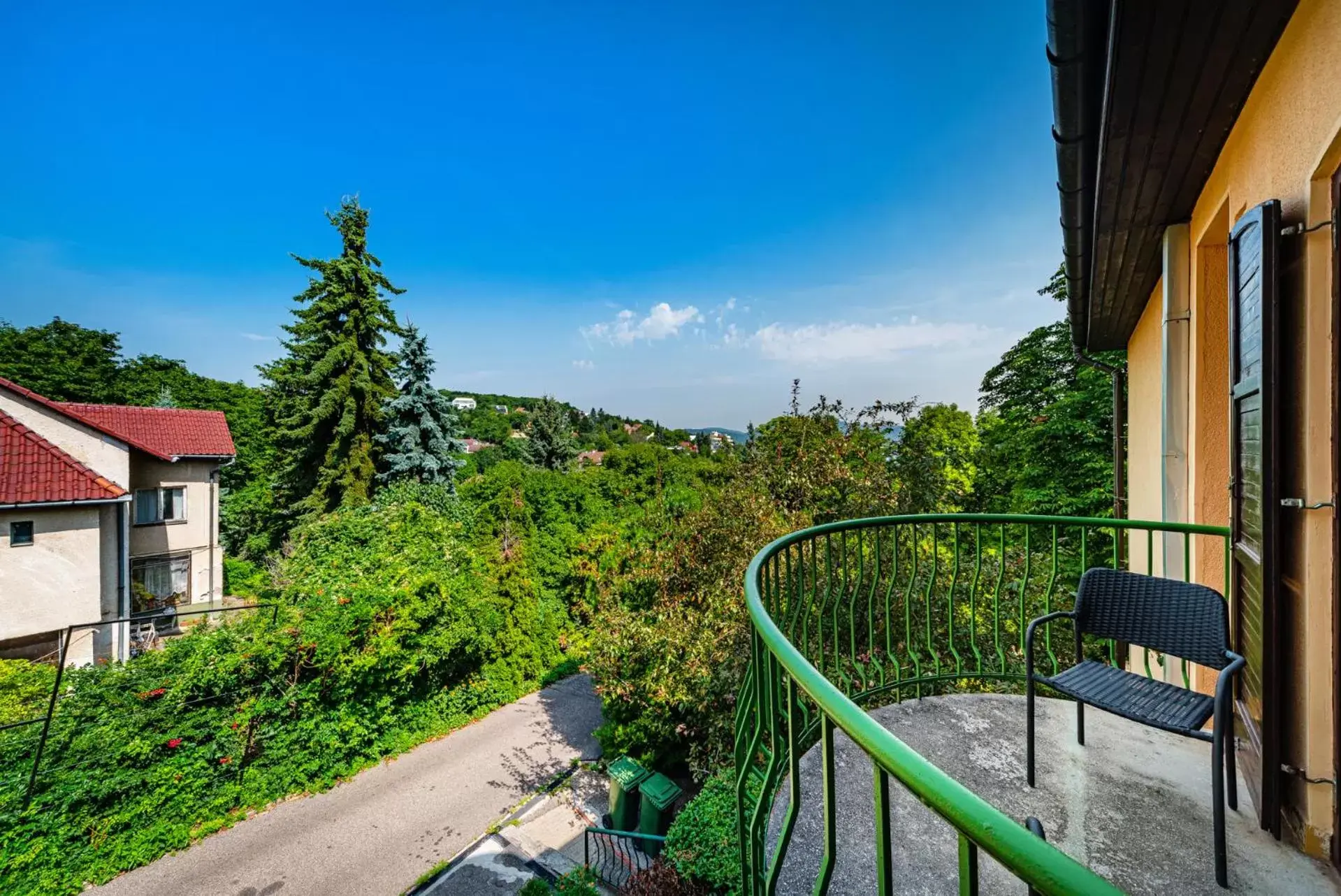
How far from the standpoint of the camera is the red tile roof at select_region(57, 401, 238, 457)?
1308 centimetres

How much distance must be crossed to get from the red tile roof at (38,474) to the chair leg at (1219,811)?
539 inches

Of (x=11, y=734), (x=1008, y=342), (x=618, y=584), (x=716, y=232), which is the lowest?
(x=11, y=734)

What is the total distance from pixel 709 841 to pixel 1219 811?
340 cm

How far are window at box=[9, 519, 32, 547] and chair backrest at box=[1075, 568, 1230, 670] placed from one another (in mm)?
13835

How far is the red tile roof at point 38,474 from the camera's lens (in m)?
8.41

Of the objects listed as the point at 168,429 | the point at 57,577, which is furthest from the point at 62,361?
the point at 57,577

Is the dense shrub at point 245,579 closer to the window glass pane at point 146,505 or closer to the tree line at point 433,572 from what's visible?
the tree line at point 433,572

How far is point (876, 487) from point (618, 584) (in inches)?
160

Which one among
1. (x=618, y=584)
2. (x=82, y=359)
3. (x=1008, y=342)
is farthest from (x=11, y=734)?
(x=82, y=359)

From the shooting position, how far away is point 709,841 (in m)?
3.90

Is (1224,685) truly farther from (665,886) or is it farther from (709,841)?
(665,886)

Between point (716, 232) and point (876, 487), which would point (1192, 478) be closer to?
point (876, 487)

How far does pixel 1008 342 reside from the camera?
1585 cm

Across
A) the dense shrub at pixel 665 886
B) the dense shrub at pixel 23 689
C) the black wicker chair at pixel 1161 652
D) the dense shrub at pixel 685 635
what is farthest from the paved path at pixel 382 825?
the black wicker chair at pixel 1161 652
